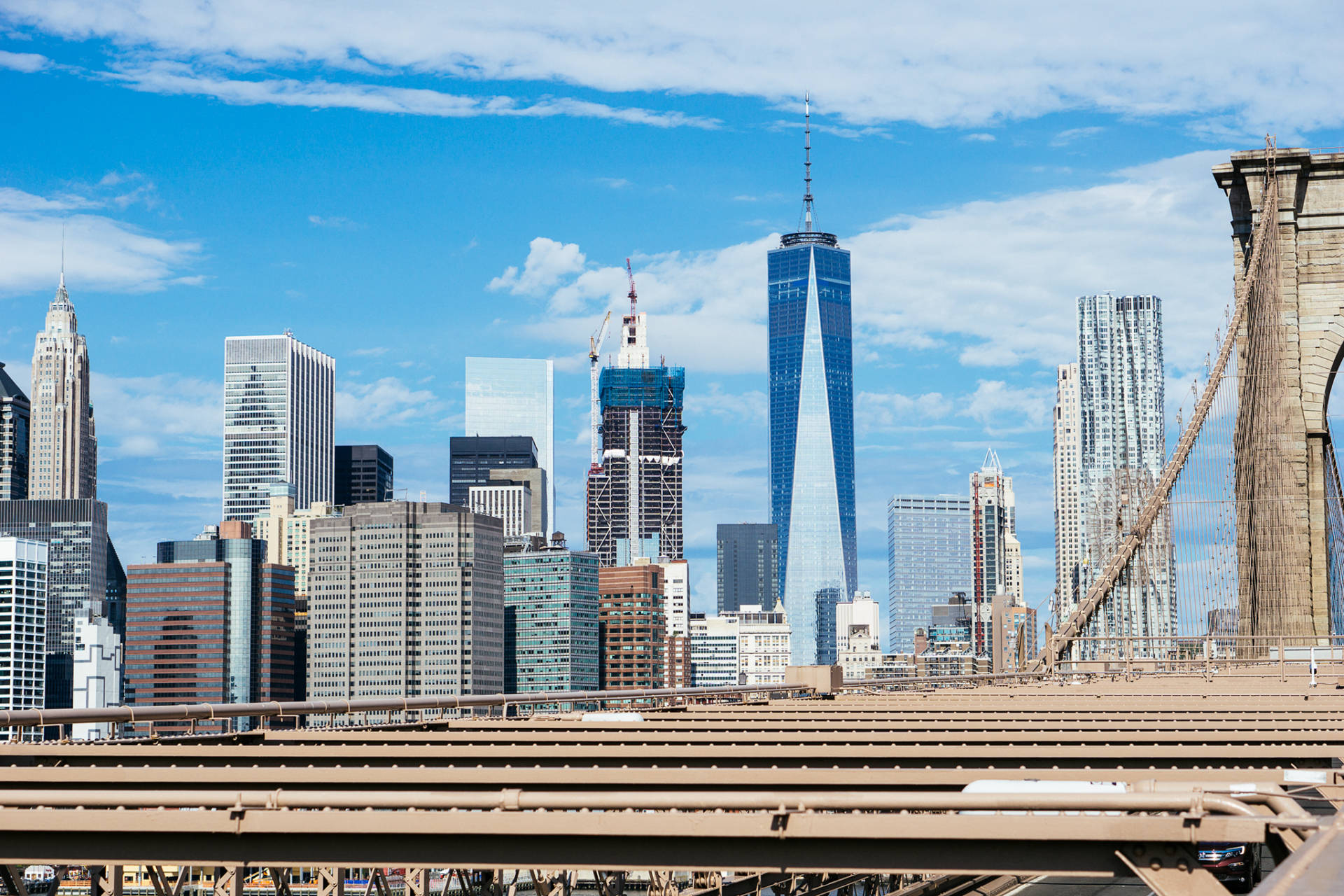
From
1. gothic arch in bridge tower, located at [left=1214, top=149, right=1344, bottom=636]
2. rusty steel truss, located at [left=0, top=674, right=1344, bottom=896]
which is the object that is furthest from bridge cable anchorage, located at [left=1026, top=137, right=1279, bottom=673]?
rusty steel truss, located at [left=0, top=674, right=1344, bottom=896]

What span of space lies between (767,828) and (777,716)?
43.1 ft

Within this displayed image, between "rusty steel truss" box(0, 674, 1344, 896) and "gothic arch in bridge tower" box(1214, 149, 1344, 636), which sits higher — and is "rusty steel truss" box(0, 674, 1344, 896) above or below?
below

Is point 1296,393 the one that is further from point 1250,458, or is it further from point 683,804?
point 683,804

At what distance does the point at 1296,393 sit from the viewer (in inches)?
1932

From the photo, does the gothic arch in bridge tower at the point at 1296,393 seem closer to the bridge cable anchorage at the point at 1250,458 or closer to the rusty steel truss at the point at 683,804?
the bridge cable anchorage at the point at 1250,458

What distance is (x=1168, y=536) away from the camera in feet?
181

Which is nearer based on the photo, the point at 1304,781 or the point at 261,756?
the point at 1304,781

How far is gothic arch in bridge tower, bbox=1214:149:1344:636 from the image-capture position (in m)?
47.8

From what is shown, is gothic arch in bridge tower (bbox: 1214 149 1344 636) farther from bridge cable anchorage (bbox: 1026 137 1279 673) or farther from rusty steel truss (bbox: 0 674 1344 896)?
rusty steel truss (bbox: 0 674 1344 896)

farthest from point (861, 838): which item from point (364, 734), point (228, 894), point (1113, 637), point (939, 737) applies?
point (1113, 637)

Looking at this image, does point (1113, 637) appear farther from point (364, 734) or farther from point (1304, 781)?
point (1304, 781)

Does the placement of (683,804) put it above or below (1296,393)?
below

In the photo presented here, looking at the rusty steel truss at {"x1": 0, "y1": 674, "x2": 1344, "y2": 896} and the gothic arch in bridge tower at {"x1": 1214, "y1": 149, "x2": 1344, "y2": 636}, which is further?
the gothic arch in bridge tower at {"x1": 1214, "y1": 149, "x2": 1344, "y2": 636}

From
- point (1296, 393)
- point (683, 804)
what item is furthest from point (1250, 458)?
point (683, 804)
